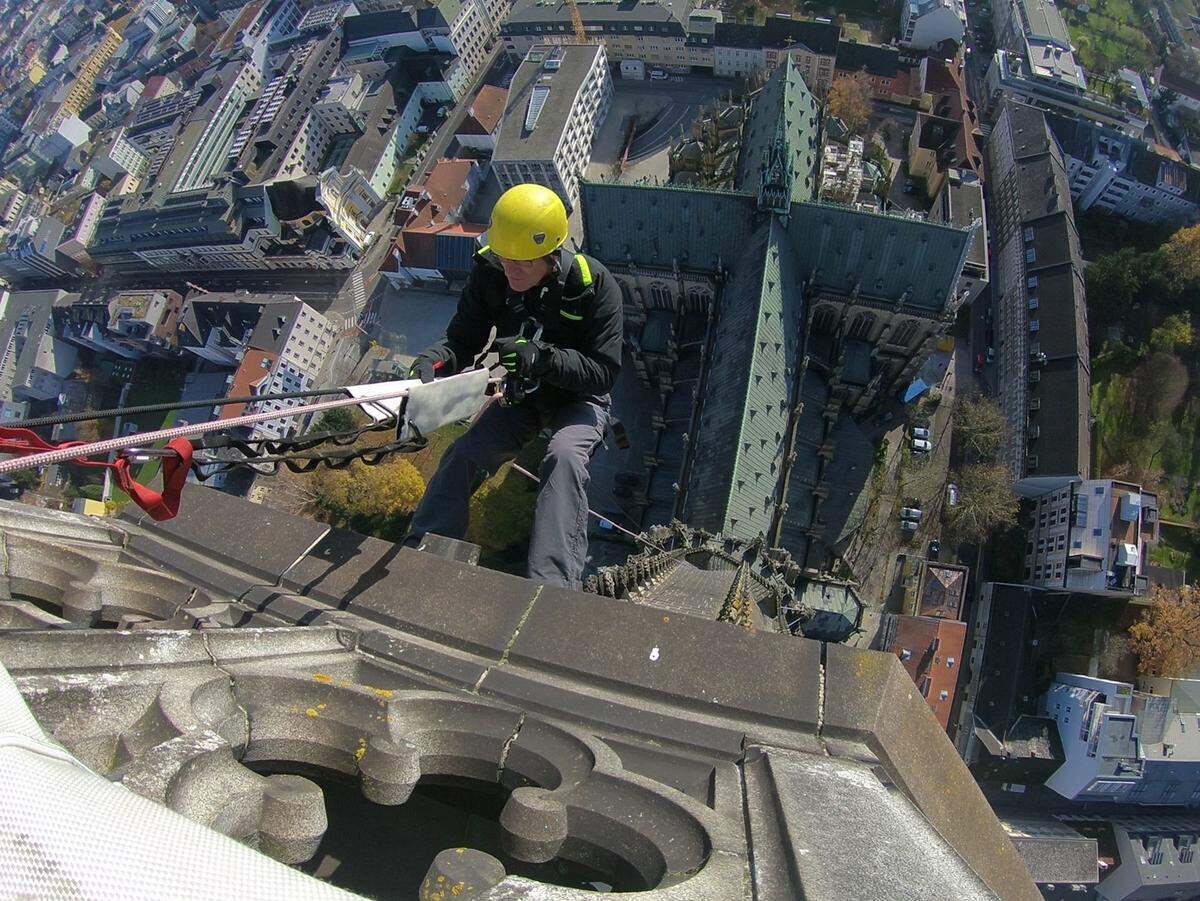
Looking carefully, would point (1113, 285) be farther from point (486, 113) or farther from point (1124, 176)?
point (486, 113)

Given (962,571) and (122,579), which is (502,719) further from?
(962,571)

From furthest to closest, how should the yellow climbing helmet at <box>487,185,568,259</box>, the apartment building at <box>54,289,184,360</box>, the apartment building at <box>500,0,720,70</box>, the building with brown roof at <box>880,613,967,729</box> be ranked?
the apartment building at <box>54,289,184,360</box> < the apartment building at <box>500,0,720,70</box> < the building with brown roof at <box>880,613,967,729</box> < the yellow climbing helmet at <box>487,185,568,259</box>

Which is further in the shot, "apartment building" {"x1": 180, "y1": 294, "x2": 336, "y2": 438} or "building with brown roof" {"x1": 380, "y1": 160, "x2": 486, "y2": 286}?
"building with brown roof" {"x1": 380, "y1": 160, "x2": 486, "y2": 286}

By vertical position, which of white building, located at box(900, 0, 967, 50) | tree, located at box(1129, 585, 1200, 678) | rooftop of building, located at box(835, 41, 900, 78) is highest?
white building, located at box(900, 0, 967, 50)

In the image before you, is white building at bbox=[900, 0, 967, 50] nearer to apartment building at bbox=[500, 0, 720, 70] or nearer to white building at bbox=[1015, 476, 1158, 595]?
apartment building at bbox=[500, 0, 720, 70]

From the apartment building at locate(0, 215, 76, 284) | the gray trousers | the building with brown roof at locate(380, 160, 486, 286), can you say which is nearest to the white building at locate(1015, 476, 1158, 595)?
the gray trousers

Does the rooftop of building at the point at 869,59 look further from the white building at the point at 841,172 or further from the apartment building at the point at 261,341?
the apartment building at the point at 261,341
